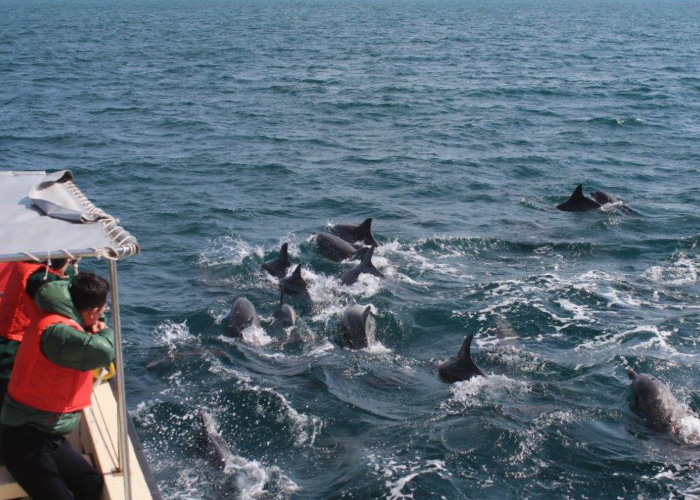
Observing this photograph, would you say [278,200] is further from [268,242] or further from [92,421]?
[92,421]

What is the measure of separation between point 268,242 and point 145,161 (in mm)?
10441

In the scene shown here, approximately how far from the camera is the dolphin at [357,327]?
16.0m

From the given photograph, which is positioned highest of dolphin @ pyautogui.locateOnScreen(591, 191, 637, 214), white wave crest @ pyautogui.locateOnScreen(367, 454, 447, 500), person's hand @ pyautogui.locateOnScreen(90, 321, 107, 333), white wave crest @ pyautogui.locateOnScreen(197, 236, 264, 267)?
person's hand @ pyautogui.locateOnScreen(90, 321, 107, 333)

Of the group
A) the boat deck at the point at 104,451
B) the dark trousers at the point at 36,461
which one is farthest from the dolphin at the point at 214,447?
the dark trousers at the point at 36,461

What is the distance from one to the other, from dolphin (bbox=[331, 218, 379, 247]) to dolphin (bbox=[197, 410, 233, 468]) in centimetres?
940

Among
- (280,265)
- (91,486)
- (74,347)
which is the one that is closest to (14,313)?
(74,347)

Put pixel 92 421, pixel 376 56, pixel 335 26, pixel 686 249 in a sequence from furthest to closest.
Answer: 1. pixel 335 26
2. pixel 376 56
3. pixel 686 249
4. pixel 92 421

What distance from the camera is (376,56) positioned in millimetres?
66375

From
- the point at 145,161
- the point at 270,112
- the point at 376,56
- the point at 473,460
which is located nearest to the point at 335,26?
the point at 376,56

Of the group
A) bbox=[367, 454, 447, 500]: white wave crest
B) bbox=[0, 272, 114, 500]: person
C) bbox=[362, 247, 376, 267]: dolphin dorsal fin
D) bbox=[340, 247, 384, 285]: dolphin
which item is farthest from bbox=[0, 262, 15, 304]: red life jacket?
bbox=[362, 247, 376, 267]: dolphin dorsal fin

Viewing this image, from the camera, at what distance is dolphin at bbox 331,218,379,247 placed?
69.7 feet

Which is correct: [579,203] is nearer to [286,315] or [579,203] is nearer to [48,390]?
[286,315]

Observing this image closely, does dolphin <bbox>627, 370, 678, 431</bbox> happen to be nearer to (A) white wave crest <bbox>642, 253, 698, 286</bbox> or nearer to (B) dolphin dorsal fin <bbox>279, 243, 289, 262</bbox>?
(A) white wave crest <bbox>642, 253, 698, 286</bbox>

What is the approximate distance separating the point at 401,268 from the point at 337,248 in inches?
67.0
